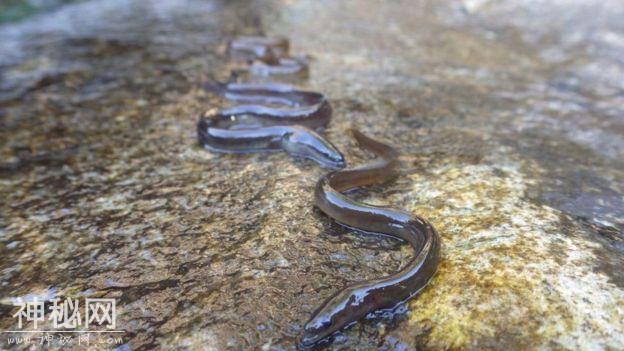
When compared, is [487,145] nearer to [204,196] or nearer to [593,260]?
[593,260]

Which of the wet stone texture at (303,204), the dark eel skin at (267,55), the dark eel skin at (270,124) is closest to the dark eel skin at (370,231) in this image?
the wet stone texture at (303,204)

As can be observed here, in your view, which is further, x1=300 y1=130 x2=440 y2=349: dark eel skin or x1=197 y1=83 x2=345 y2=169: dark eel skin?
x1=197 y1=83 x2=345 y2=169: dark eel skin

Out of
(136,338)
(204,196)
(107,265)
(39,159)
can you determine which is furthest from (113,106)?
(136,338)

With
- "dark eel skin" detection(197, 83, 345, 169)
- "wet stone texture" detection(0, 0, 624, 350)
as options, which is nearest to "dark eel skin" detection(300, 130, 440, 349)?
"wet stone texture" detection(0, 0, 624, 350)

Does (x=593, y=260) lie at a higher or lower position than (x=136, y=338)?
higher

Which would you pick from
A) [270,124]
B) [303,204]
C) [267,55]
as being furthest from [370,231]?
[267,55]

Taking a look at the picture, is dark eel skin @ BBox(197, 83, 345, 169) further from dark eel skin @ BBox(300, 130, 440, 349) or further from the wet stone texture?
dark eel skin @ BBox(300, 130, 440, 349)
